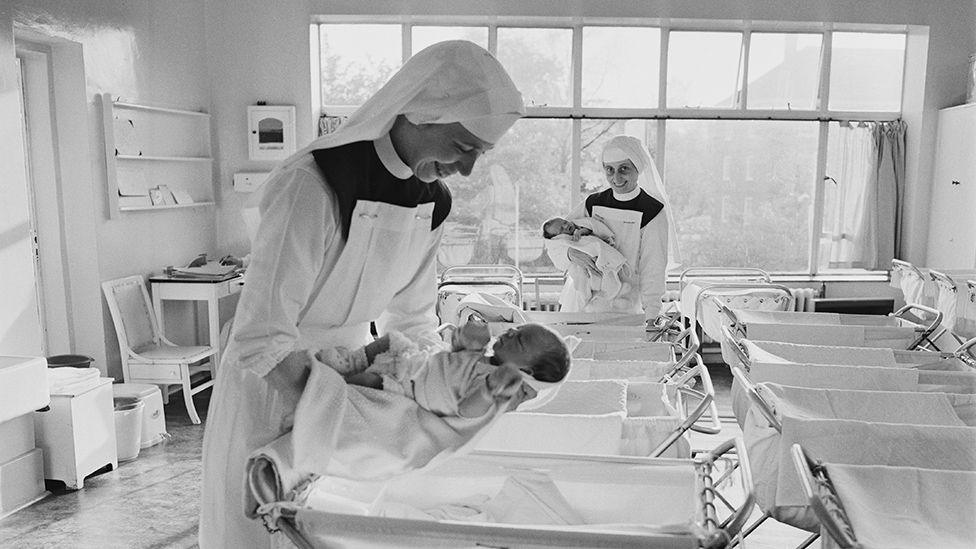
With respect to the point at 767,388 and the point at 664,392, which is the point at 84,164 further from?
the point at 767,388

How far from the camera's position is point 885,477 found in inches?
68.9

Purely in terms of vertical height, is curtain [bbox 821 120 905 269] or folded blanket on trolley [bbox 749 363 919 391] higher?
curtain [bbox 821 120 905 269]

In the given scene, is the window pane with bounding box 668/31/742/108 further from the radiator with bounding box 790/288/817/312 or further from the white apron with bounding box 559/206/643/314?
the white apron with bounding box 559/206/643/314

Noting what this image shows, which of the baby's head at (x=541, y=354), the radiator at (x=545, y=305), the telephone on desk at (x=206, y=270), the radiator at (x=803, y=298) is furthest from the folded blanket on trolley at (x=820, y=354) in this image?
the telephone on desk at (x=206, y=270)

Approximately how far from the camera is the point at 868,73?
6188 millimetres

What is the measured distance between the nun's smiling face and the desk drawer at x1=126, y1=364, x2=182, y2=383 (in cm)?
281

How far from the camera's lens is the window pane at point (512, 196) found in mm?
6117

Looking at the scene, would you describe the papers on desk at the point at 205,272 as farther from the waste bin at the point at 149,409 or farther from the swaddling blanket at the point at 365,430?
the swaddling blanket at the point at 365,430

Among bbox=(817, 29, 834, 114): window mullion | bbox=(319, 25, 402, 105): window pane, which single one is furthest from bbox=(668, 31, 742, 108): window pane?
bbox=(319, 25, 402, 105): window pane

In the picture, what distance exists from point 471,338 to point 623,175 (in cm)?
245

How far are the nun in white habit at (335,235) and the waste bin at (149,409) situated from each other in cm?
295

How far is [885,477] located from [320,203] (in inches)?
56.3

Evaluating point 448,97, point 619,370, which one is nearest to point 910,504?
→ point 619,370

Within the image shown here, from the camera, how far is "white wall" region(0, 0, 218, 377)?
14.3 ft
